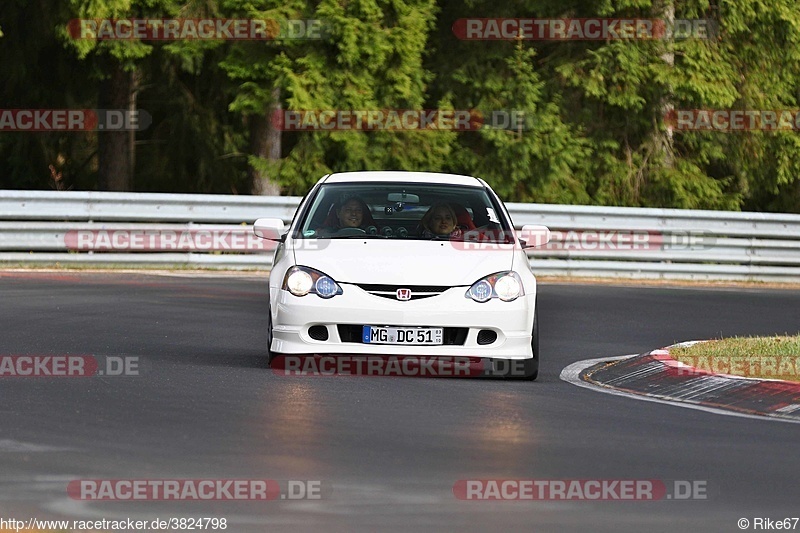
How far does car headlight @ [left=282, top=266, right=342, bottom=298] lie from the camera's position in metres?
11.5

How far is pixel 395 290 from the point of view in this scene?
11461 mm

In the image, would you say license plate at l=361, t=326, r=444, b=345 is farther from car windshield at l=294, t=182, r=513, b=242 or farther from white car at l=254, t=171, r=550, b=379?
car windshield at l=294, t=182, r=513, b=242

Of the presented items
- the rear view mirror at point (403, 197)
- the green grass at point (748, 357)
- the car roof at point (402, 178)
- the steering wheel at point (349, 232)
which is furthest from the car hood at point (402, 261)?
the green grass at point (748, 357)

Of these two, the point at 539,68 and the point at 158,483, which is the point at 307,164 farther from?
the point at 158,483

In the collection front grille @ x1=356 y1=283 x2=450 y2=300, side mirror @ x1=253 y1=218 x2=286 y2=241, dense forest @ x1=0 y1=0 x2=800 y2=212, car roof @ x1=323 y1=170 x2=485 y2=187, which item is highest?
dense forest @ x1=0 y1=0 x2=800 y2=212

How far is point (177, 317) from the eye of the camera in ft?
53.6

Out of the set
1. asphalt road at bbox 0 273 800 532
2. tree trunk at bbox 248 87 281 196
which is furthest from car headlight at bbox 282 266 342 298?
tree trunk at bbox 248 87 281 196

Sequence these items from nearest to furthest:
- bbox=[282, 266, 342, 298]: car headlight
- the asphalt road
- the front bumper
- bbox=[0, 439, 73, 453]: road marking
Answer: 1. the asphalt road
2. bbox=[0, 439, 73, 453]: road marking
3. the front bumper
4. bbox=[282, 266, 342, 298]: car headlight

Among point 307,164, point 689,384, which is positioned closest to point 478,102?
point 307,164

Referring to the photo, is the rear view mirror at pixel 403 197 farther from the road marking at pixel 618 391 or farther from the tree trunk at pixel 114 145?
the tree trunk at pixel 114 145

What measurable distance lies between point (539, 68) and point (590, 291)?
37.6ft

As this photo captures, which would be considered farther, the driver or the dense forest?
the dense forest

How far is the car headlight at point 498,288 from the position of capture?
11.6 m

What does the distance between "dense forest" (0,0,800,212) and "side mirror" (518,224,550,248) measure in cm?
1474
